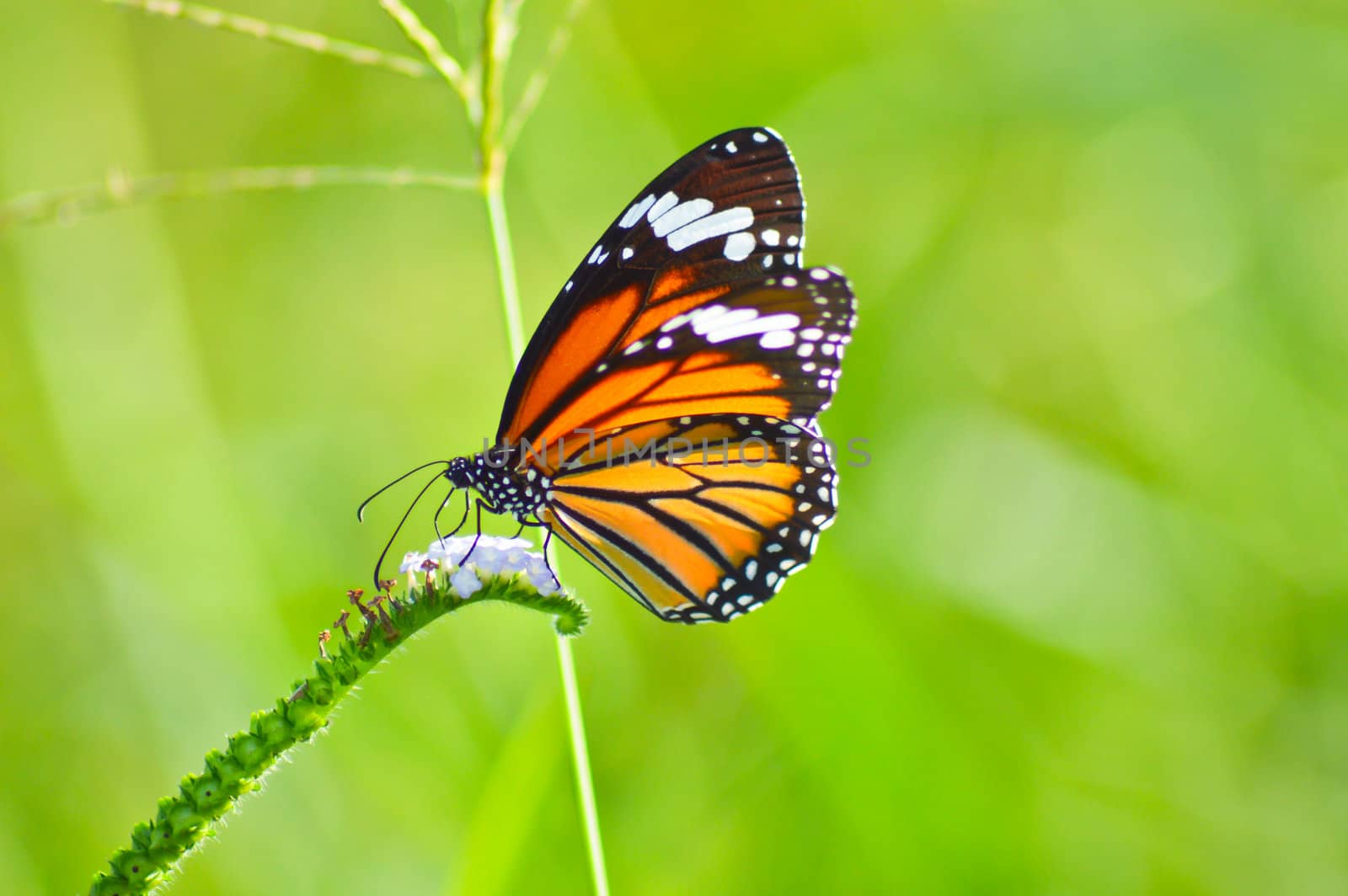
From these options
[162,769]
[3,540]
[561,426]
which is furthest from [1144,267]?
[3,540]

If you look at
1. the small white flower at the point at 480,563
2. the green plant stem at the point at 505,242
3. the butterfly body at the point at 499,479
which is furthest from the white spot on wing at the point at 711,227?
the small white flower at the point at 480,563

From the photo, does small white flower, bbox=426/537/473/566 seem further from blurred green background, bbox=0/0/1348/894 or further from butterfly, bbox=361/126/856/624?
blurred green background, bbox=0/0/1348/894

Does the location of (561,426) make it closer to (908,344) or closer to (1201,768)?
(908,344)

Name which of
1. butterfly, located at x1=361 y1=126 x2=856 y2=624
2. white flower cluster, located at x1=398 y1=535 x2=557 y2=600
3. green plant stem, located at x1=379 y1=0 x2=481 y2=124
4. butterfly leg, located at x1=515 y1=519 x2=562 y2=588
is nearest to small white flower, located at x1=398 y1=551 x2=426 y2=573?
white flower cluster, located at x1=398 y1=535 x2=557 y2=600

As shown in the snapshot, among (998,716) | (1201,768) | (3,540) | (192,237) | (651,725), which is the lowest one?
(1201,768)

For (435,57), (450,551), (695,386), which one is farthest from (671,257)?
(450,551)

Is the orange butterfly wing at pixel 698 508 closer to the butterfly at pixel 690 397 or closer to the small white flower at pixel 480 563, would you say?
the butterfly at pixel 690 397

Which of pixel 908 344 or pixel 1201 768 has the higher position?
pixel 908 344

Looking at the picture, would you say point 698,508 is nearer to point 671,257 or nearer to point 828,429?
point 828,429
